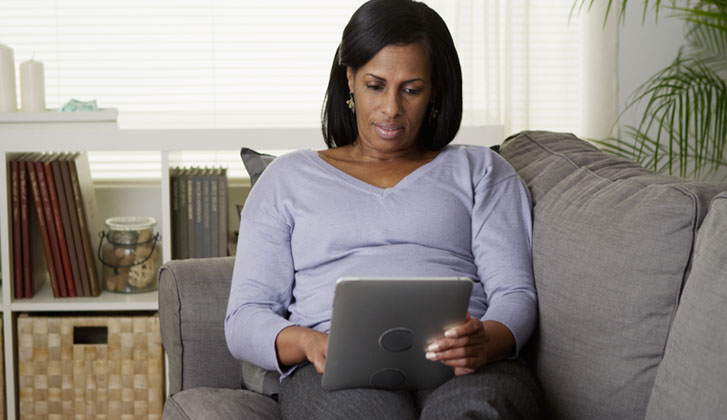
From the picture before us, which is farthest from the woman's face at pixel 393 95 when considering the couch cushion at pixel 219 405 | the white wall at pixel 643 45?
the white wall at pixel 643 45

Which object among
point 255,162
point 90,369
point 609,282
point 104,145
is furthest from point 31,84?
point 609,282

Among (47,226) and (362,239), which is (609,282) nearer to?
(362,239)

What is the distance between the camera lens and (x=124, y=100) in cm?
270

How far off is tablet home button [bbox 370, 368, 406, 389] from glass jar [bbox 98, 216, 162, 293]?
1.21m

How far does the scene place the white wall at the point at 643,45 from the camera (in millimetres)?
2750

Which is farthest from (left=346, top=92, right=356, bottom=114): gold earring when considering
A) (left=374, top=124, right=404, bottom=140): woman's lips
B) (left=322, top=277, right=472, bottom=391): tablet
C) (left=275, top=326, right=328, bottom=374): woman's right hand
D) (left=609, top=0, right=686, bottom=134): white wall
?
(left=609, top=0, right=686, bottom=134): white wall

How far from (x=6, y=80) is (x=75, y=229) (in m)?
0.49

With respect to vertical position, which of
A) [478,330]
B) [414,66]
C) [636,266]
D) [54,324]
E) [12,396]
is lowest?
[12,396]

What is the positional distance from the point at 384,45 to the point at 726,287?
0.75 m

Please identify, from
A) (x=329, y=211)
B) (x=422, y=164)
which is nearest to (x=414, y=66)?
(x=422, y=164)

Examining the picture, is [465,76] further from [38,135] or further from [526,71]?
[38,135]

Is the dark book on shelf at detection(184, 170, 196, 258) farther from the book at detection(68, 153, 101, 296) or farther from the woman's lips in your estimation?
the woman's lips

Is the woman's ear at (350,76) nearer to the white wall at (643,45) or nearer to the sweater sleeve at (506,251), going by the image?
the sweater sleeve at (506,251)

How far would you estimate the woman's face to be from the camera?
1.48 m
